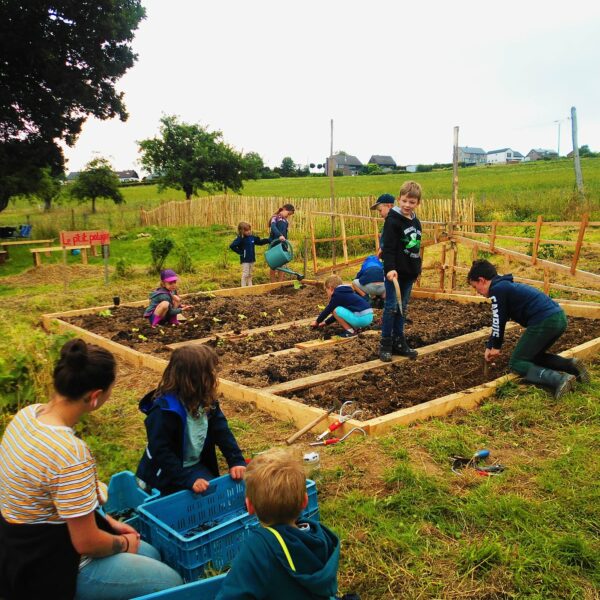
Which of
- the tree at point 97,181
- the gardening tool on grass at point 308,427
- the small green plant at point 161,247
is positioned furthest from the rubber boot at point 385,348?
the tree at point 97,181

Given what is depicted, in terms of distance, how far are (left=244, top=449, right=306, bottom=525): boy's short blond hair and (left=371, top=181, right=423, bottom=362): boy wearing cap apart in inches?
166

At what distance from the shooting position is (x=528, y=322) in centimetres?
557

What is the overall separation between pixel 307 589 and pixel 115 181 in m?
34.7

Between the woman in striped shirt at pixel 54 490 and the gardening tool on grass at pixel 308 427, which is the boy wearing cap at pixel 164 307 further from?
the woman in striped shirt at pixel 54 490

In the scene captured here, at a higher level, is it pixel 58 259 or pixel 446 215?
pixel 446 215

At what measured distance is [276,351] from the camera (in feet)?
24.1

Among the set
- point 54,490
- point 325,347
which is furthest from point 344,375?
point 54,490

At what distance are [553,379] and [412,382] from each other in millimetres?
1323

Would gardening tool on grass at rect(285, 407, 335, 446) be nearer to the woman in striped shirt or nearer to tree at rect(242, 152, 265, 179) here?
the woman in striped shirt

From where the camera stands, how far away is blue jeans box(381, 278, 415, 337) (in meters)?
6.39

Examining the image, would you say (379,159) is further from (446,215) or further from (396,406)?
(396,406)

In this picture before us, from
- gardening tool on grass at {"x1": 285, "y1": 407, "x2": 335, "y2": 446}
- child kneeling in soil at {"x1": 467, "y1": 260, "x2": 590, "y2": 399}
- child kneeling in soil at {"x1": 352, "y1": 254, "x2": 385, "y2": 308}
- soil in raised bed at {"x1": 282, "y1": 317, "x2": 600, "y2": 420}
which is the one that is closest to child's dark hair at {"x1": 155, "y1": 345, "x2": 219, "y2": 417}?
gardening tool on grass at {"x1": 285, "y1": 407, "x2": 335, "y2": 446}

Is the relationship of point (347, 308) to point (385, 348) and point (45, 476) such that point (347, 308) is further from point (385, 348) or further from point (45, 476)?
point (45, 476)

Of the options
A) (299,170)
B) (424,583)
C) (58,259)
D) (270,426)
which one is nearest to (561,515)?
(424,583)
